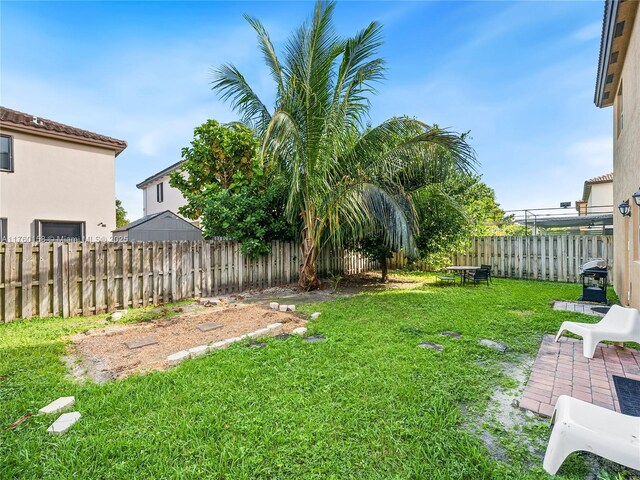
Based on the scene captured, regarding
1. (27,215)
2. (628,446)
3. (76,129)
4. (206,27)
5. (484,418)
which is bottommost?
(484,418)

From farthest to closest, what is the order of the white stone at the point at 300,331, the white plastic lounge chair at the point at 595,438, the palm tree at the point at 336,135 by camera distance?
the palm tree at the point at 336,135 < the white stone at the point at 300,331 < the white plastic lounge chair at the point at 595,438

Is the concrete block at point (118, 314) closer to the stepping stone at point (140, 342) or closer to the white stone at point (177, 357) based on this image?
the stepping stone at point (140, 342)

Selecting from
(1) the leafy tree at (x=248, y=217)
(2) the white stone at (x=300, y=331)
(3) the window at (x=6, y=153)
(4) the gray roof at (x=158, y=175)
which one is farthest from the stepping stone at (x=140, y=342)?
(4) the gray roof at (x=158, y=175)

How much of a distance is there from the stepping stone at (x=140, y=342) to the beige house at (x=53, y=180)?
966 cm

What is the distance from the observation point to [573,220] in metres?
17.9

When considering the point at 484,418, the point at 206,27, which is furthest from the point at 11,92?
the point at 484,418

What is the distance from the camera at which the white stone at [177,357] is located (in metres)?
4.07

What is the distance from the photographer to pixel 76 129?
13.1m

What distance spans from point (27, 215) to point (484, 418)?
51.2 feet

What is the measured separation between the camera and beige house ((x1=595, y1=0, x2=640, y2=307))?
215 inches

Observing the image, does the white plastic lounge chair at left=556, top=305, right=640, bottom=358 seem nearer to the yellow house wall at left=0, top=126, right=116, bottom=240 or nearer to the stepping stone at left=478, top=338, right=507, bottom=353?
the stepping stone at left=478, top=338, right=507, bottom=353

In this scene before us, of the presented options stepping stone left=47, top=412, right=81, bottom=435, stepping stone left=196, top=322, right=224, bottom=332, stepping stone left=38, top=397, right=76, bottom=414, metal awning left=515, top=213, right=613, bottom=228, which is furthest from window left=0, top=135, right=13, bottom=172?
metal awning left=515, top=213, right=613, bottom=228

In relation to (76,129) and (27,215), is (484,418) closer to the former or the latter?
(27,215)

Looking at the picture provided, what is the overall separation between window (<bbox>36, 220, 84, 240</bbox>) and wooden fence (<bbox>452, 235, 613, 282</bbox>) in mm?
16597
